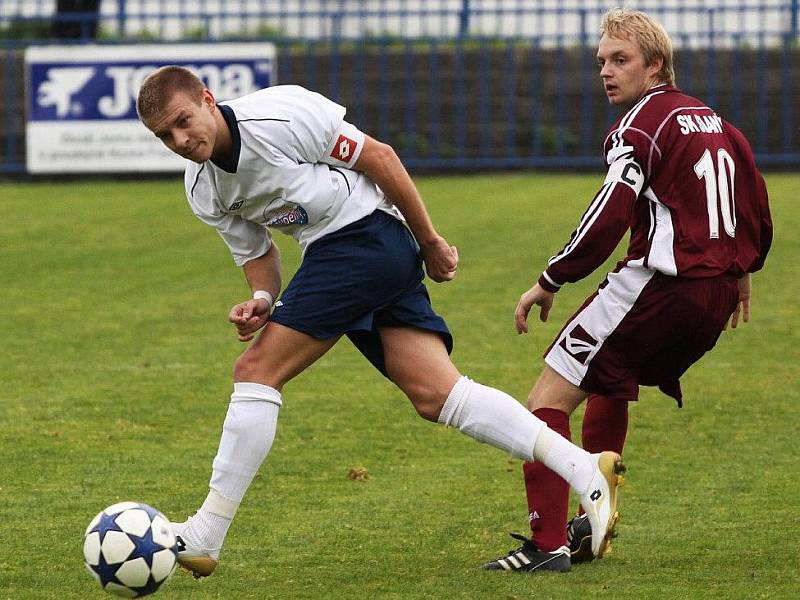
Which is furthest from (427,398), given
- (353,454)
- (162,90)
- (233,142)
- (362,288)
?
(353,454)

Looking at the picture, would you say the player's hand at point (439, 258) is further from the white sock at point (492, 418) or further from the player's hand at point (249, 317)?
the player's hand at point (249, 317)

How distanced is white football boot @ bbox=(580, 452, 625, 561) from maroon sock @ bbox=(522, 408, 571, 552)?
0.12 m

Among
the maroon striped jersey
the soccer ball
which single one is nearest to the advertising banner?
the maroon striped jersey

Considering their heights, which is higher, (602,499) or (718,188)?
(718,188)

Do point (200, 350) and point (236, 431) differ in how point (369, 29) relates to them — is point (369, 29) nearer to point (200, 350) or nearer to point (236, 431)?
point (200, 350)

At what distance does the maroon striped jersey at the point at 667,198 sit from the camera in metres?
4.49

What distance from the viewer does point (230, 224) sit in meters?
4.88

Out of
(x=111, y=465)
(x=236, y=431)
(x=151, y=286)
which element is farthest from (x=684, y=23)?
(x=236, y=431)

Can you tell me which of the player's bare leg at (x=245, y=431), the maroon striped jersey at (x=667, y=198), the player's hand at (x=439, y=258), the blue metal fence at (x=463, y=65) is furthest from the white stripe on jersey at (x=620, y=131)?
the blue metal fence at (x=463, y=65)

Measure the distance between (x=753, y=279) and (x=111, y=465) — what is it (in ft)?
20.6

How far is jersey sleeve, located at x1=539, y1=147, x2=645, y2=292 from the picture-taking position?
14.7 feet

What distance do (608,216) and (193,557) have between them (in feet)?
5.17

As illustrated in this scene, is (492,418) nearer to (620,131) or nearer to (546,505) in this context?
(546,505)

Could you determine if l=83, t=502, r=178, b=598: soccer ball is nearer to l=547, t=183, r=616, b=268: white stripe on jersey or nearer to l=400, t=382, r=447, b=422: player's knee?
l=400, t=382, r=447, b=422: player's knee
